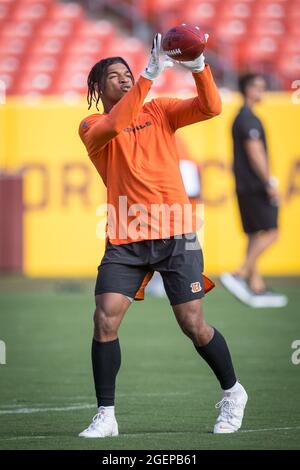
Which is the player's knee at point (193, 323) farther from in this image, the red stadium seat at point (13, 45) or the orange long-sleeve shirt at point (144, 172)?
the red stadium seat at point (13, 45)

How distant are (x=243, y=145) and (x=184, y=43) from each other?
697 cm

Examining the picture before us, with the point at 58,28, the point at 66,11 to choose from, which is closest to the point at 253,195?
the point at 58,28

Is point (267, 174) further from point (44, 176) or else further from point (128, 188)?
point (128, 188)

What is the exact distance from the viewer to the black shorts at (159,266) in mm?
6289

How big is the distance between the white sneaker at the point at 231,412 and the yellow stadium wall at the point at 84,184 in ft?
32.6

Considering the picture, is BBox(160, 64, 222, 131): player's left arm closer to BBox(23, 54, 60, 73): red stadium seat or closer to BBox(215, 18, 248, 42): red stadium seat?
BBox(23, 54, 60, 73): red stadium seat

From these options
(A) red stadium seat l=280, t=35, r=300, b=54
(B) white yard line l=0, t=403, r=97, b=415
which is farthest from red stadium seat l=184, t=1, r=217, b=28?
(B) white yard line l=0, t=403, r=97, b=415

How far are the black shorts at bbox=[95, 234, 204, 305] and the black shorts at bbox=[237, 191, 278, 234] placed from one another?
671 centimetres

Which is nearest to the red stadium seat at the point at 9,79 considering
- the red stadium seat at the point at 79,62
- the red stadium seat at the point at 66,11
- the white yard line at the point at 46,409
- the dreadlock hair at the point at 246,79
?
the red stadium seat at the point at 79,62

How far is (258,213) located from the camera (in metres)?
13.1

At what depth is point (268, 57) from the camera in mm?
19734

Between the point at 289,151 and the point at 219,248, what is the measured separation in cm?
171

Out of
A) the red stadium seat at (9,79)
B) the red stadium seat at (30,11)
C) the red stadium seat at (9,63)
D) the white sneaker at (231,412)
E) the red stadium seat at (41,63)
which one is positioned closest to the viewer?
the white sneaker at (231,412)

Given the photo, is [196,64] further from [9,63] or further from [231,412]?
[9,63]
